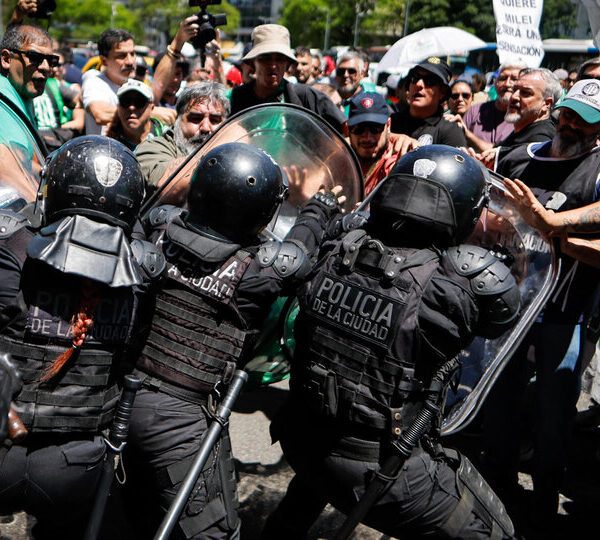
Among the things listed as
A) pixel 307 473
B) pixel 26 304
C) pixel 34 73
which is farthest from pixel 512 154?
pixel 34 73

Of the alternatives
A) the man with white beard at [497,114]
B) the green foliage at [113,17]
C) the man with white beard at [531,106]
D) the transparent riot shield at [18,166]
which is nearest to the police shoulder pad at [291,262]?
the transparent riot shield at [18,166]

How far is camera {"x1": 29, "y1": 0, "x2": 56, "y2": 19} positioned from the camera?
5.43 metres

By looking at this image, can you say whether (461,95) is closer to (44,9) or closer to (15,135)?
(44,9)

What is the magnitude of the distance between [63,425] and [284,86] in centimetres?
315

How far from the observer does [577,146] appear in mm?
3479

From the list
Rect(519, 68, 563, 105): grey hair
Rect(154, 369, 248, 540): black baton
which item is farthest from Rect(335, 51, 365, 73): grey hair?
Rect(154, 369, 248, 540): black baton

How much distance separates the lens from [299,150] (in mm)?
Result: 3320

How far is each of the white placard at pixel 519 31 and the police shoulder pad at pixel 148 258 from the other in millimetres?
4662

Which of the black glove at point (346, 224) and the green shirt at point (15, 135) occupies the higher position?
the green shirt at point (15, 135)

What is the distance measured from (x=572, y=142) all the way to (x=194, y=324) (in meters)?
2.22

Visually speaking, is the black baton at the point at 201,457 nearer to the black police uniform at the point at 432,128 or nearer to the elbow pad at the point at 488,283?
the elbow pad at the point at 488,283

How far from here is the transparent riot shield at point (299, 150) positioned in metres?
3.24

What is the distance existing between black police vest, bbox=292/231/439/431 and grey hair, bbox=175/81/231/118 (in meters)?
1.78

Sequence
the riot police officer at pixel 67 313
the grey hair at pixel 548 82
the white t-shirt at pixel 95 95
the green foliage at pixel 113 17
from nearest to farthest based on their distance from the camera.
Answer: the riot police officer at pixel 67 313
the grey hair at pixel 548 82
the white t-shirt at pixel 95 95
the green foliage at pixel 113 17
